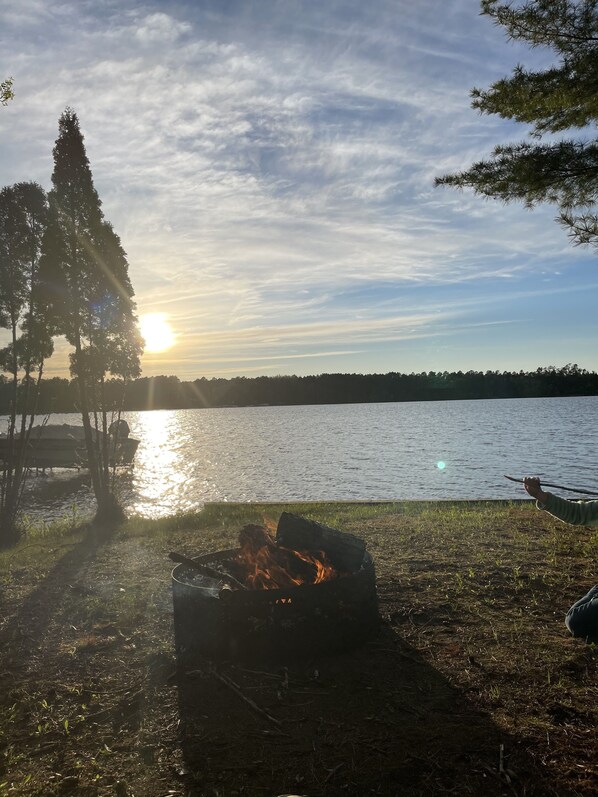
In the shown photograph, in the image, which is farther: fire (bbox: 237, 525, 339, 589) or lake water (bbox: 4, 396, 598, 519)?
lake water (bbox: 4, 396, 598, 519)

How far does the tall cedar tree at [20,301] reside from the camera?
1438 cm

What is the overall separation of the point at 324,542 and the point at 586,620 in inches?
102

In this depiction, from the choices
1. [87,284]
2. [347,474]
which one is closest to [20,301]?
[87,284]

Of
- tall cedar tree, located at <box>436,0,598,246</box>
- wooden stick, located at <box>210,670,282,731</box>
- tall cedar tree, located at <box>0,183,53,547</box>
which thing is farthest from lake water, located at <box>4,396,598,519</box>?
Answer: wooden stick, located at <box>210,670,282,731</box>

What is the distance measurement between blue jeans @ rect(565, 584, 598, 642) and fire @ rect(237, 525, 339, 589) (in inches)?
90.7

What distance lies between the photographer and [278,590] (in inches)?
217

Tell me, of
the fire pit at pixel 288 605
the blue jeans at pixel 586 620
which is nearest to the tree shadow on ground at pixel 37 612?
the fire pit at pixel 288 605

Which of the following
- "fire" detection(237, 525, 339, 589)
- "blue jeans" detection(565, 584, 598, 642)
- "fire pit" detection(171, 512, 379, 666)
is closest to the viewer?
"fire pit" detection(171, 512, 379, 666)

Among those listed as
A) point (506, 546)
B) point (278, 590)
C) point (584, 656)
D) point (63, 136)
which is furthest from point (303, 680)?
point (63, 136)

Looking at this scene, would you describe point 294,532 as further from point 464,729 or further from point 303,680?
point 464,729

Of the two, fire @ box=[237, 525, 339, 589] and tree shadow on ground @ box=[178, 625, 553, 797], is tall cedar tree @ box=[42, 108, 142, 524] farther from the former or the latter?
tree shadow on ground @ box=[178, 625, 553, 797]

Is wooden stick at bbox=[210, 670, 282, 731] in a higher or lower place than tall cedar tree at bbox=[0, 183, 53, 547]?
lower

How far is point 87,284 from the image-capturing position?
50.9 feet

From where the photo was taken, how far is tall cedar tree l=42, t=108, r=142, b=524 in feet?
49.4
